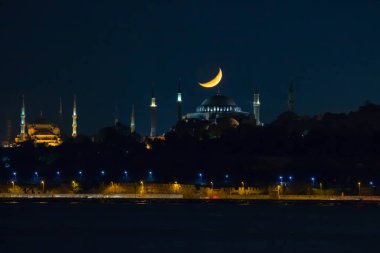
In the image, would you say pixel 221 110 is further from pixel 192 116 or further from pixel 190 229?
pixel 190 229

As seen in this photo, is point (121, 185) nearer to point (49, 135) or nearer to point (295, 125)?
point (295, 125)

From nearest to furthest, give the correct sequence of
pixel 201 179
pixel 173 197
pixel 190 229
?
pixel 190 229, pixel 173 197, pixel 201 179

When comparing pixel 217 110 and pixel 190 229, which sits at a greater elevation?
pixel 217 110

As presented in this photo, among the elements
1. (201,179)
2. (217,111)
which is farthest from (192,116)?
(201,179)

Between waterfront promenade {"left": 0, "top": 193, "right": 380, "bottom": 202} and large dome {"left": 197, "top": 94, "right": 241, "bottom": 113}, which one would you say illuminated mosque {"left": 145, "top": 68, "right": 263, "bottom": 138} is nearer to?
large dome {"left": 197, "top": 94, "right": 241, "bottom": 113}

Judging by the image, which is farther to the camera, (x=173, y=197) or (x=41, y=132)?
(x=41, y=132)

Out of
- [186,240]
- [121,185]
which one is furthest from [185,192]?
[186,240]

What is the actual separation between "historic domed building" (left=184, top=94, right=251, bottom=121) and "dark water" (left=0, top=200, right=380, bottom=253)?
56.5m

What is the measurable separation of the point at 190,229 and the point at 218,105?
88094mm

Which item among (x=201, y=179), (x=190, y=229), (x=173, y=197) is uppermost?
(x=201, y=179)

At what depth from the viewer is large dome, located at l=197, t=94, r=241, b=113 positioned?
557 feet

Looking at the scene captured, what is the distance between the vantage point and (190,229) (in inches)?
3263

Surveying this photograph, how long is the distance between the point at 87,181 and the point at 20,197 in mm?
6995

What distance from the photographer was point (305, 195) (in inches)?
4075
